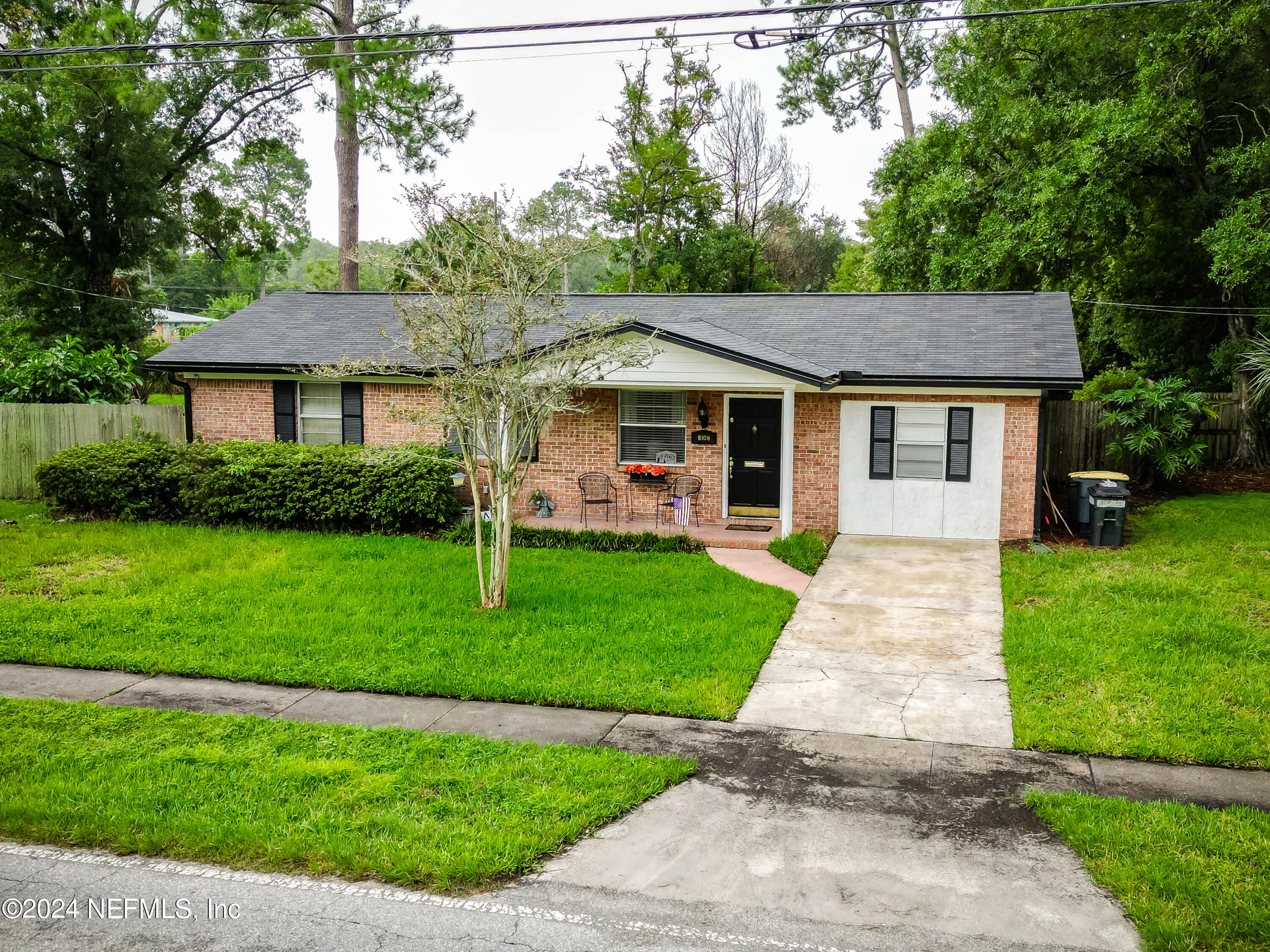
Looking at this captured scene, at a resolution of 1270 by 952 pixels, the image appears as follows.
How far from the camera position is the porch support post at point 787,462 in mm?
14039

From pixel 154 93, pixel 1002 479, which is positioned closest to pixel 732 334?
pixel 1002 479

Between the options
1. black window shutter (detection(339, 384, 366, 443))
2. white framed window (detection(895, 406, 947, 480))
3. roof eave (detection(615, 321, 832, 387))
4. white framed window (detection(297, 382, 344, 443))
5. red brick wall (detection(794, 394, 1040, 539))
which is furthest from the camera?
white framed window (detection(297, 382, 344, 443))

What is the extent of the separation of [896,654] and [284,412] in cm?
1292

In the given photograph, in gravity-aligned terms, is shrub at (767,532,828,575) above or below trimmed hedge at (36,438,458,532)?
below

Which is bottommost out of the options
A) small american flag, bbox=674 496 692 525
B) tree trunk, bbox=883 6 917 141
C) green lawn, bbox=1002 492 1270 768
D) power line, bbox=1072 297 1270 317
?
green lawn, bbox=1002 492 1270 768

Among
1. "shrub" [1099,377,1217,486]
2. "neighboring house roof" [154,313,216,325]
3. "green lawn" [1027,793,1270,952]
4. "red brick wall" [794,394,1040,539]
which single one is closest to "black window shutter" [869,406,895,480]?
"red brick wall" [794,394,1040,539]

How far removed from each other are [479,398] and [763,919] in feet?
22.1

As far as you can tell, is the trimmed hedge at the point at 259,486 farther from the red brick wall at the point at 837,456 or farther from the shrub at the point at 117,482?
the red brick wall at the point at 837,456

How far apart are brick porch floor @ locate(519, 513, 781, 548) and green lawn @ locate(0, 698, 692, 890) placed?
7637 millimetres

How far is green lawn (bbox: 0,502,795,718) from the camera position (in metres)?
8.53

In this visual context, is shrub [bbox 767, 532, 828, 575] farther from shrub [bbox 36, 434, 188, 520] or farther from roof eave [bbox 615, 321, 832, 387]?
shrub [bbox 36, 434, 188, 520]

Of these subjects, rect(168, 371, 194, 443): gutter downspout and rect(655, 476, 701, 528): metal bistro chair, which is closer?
rect(655, 476, 701, 528): metal bistro chair

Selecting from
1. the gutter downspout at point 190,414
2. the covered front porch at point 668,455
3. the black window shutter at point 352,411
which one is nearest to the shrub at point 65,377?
the gutter downspout at point 190,414

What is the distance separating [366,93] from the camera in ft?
80.6
